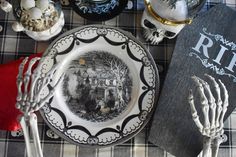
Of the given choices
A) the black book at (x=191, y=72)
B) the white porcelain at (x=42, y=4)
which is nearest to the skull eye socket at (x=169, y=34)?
the black book at (x=191, y=72)

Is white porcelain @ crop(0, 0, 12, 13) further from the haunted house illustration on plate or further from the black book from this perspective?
the black book

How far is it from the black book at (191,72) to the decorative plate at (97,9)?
0.15 metres

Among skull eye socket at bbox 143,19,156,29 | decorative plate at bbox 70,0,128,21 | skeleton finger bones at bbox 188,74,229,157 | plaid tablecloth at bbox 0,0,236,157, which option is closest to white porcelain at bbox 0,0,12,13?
plaid tablecloth at bbox 0,0,236,157

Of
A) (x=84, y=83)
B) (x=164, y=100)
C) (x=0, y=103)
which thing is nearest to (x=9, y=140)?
(x=0, y=103)

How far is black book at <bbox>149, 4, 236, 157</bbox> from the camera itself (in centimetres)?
79

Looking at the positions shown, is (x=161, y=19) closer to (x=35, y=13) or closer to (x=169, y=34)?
(x=169, y=34)

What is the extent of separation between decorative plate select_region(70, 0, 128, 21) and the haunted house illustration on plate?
0.25 feet

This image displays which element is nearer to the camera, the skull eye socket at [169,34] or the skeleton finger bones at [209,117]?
the skeleton finger bones at [209,117]

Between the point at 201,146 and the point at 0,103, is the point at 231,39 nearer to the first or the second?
the point at 201,146

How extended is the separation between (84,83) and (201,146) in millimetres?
262

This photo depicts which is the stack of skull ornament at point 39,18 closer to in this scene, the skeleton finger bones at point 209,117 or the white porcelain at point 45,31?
the white porcelain at point 45,31

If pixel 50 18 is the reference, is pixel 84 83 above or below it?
below

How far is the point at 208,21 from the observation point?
840mm

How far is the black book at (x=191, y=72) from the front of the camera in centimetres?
79
